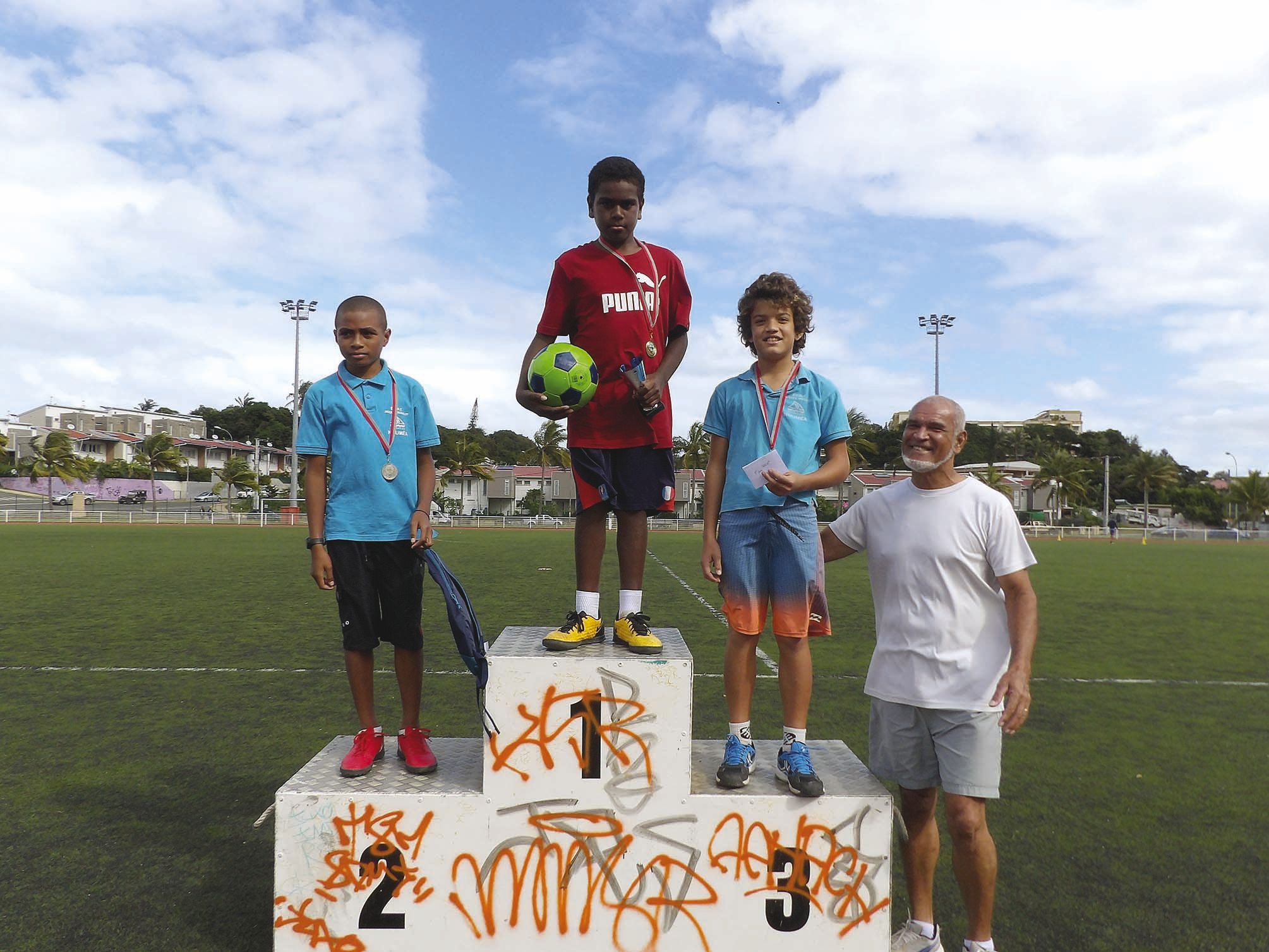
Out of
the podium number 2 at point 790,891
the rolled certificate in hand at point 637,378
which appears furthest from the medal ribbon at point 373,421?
the podium number 2 at point 790,891

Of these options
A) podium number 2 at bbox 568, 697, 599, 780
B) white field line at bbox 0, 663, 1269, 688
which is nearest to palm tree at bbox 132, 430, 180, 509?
white field line at bbox 0, 663, 1269, 688

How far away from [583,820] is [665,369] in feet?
5.35

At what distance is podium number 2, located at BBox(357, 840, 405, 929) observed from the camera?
2.65m

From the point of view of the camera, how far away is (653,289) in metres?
3.18

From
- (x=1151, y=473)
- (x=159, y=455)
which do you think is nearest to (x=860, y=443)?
(x=1151, y=473)

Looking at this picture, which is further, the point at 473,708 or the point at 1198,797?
the point at 473,708

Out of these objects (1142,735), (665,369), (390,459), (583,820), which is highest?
(665,369)

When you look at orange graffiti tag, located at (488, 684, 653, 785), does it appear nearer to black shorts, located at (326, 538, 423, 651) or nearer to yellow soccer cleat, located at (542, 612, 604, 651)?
yellow soccer cleat, located at (542, 612, 604, 651)

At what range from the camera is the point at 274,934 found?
260 cm

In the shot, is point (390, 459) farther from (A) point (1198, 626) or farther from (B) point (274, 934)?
(A) point (1198, 626)

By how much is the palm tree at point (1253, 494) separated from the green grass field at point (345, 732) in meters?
58.8

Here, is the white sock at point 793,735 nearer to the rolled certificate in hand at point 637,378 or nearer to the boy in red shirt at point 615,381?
the boy in red shirt at point 615,381

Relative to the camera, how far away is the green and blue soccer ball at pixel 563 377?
295 cm

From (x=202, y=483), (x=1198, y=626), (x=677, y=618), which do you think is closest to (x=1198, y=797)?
(x=677, y=618)
